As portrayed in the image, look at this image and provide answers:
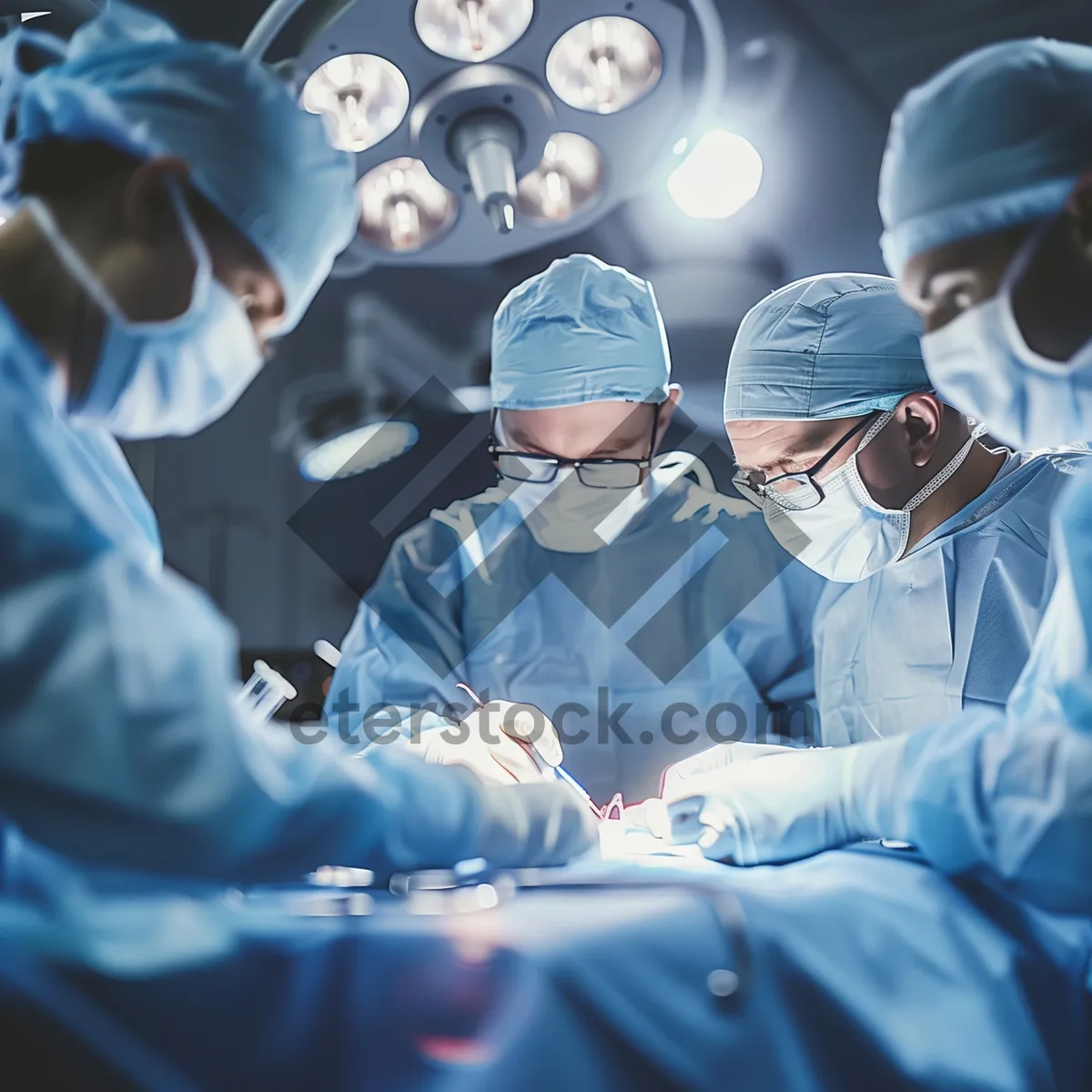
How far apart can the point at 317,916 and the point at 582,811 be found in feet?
1.13

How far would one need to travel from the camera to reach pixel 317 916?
931mm

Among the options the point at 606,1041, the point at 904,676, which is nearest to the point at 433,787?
the point at 606,1041

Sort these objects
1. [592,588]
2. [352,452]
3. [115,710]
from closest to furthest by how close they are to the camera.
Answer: [115,710], [592,588], [352,452]

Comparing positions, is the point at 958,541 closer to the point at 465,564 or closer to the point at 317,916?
the point at 465,564

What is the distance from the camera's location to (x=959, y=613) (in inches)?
63.0

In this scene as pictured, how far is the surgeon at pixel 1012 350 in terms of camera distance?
0.96 meters

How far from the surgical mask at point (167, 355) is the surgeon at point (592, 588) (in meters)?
1.03

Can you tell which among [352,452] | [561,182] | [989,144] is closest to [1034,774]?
[989,144]

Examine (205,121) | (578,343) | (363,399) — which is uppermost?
(205,121)

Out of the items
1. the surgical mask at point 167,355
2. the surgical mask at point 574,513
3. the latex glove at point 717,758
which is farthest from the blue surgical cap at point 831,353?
the surgical mask at point 167,355

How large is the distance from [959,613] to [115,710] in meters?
1.30

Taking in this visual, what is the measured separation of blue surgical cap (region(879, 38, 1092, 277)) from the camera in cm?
104

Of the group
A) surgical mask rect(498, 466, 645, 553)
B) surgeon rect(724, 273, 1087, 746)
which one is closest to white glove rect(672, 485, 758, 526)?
surgical mask rect(498, 466, 645, 553)

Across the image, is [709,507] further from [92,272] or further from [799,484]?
[92,272]
